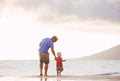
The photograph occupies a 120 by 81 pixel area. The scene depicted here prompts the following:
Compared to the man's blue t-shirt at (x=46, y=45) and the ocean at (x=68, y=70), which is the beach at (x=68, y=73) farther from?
the man's blue t-shirt at (x=46, y=45)

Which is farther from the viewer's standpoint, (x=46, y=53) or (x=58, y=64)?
(x=58, y=64)

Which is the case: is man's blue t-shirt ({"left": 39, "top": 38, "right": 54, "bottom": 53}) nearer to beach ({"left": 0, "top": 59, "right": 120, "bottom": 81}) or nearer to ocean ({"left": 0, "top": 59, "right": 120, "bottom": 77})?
beach ({"left": 0, "top": 59, "right": 120, "bottom": 81})

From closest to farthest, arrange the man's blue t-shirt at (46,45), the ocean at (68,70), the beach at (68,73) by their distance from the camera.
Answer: the beach at (68,73) < the man's blue t-shirt at (46,45) < the ocean at (68,70)

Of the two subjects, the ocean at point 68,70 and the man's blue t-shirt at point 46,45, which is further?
the ocean at point 68,70

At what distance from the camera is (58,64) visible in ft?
58.3

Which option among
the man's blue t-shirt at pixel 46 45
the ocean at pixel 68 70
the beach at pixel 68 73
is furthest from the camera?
the ocean at pixel 68 70

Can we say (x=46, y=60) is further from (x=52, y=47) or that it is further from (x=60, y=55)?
(x=60, y=55)

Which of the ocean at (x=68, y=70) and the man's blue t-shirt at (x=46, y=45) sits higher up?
the ocean at (x=68, y=70)

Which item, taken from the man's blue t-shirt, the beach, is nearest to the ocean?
the beach

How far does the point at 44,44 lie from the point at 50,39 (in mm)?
313

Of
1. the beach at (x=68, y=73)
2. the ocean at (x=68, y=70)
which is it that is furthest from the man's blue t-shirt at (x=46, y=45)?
the ocean at (x=68, y=70)

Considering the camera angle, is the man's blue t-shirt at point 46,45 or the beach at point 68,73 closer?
the beach at point 68,73

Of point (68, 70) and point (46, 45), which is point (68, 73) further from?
point (46, 45)

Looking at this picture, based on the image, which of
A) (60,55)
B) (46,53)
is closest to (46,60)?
(46,53)
